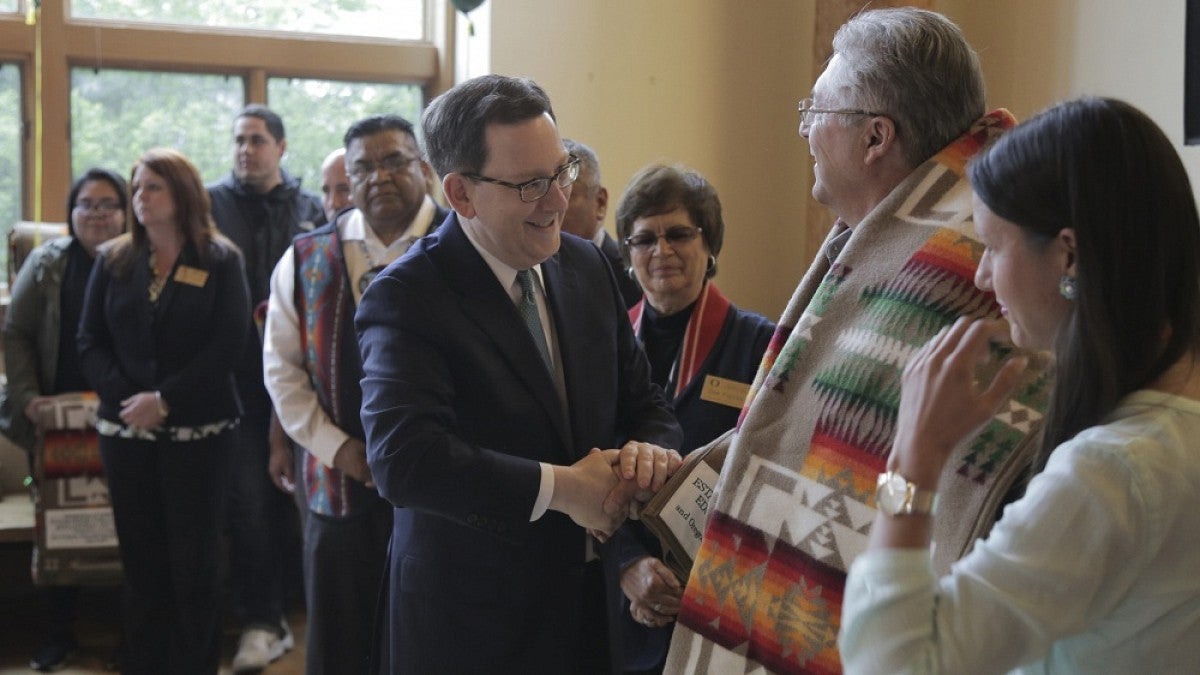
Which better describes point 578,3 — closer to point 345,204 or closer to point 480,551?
point 345,204

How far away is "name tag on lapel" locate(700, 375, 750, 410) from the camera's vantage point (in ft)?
7.99

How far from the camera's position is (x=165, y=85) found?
5.18 metres

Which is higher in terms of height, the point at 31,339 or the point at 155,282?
the point at 155,282

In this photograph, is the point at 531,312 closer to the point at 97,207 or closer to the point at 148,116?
the point at 97,207

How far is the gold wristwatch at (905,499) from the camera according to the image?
1079 millimetres

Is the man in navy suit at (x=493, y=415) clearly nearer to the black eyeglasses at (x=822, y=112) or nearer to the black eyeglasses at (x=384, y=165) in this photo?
the black eyeglasses at (x=822, y=112)

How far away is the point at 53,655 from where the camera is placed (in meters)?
4.25

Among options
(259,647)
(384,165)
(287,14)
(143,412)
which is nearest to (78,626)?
(259,647)

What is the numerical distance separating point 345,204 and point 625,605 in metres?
2.50

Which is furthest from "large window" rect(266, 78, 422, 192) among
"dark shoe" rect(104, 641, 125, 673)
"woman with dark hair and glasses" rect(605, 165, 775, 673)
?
"woman with dark hair and glasses" rect(605, 165, 775, 673)

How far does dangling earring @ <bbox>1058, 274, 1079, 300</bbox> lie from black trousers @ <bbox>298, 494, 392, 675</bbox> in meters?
2.31

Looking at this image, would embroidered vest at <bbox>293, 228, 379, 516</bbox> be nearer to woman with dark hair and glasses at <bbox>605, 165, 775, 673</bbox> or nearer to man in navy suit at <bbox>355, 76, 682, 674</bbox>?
woman with dark hair and glasses at <bbox>605, 165, 775, 673</bbox>

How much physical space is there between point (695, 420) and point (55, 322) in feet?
9.37

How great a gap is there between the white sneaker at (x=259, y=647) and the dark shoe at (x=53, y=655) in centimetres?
59
